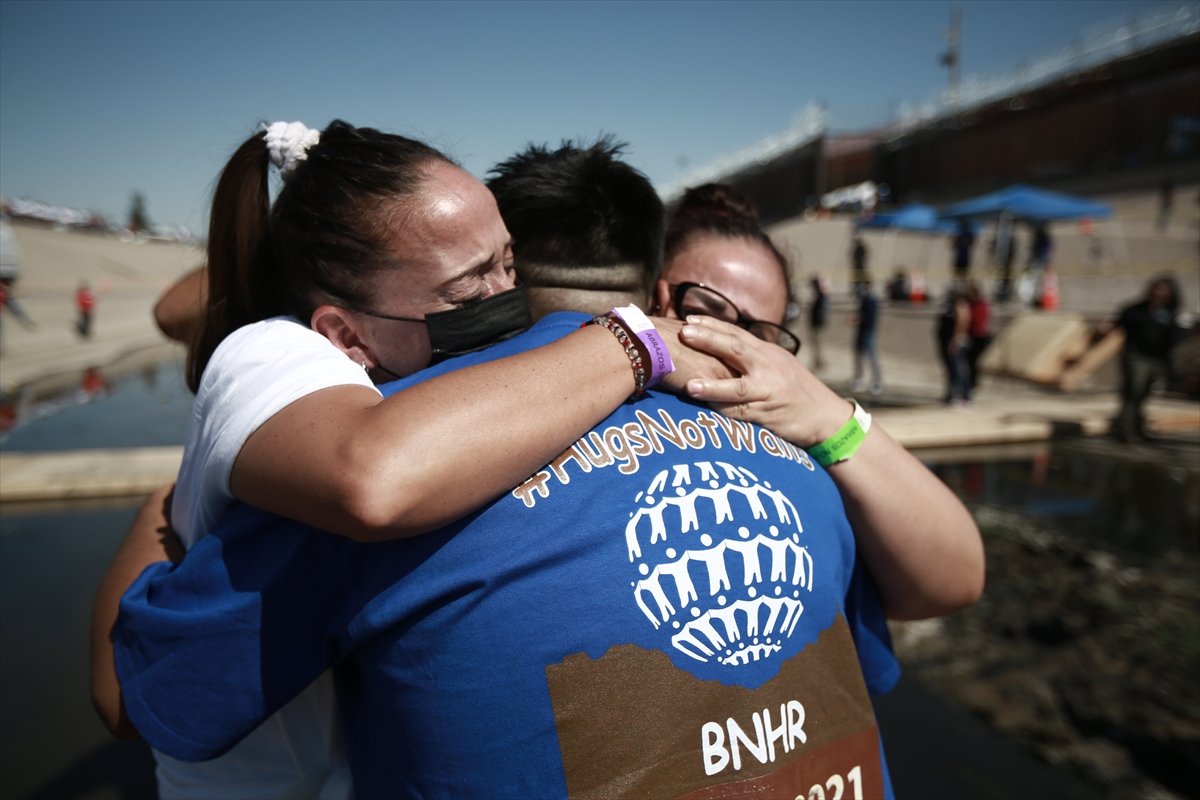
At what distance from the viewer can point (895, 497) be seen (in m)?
1.56

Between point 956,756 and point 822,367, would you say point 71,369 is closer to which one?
point 822,367

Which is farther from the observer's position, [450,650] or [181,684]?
[181,684]

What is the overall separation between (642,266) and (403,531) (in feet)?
2.71

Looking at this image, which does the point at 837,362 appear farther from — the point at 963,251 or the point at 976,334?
the point at 963,251

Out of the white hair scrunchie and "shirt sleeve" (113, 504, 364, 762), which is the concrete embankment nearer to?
the white hair scrunchie

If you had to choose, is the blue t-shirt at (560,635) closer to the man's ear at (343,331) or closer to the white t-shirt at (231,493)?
the white t-shirt at (231,493)

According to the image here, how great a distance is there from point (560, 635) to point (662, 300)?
1005mm

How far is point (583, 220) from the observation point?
160cm

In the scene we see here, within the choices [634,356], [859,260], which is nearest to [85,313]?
[859,260]

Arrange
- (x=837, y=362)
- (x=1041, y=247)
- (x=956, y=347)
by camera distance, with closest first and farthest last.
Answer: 1. (x=956, y=347)
2. (x=837, y=362)
3. (x=1041, y=247)

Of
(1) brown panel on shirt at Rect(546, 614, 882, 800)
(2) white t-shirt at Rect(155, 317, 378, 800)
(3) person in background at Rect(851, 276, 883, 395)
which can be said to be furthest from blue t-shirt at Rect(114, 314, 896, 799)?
(3) person in background at Rect(851, 276, 883, 395)

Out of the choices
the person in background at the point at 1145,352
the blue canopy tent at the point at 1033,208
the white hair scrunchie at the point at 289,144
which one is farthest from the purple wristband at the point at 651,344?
the blue canopy tent at the point at 1033,208

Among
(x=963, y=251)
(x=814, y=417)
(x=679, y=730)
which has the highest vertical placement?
(x=814, y=417)

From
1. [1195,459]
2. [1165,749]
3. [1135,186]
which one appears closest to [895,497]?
[1165,749]
